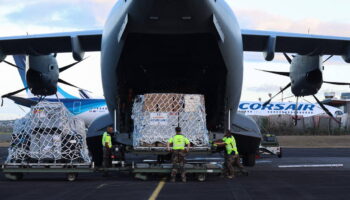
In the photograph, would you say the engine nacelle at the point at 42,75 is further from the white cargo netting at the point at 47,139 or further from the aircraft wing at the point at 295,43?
the aircraft wing at the point at 295,43

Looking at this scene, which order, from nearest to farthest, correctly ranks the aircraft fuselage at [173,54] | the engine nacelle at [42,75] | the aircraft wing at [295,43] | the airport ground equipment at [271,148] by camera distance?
the aircraft fuselage at [173,54] < the aircraft wing at [295,43] < the engine nacelle at [42,75] < the airport ground equipment at [271,148]

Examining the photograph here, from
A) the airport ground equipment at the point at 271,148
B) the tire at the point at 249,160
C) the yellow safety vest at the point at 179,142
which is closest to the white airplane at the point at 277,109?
the airport ground equipment at the point at 271,148

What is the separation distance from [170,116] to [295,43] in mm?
4268

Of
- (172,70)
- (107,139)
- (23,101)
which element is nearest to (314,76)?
(172,70)

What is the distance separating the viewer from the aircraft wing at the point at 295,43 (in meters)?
15.4

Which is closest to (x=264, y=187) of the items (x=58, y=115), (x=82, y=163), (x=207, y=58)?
(x=207, y=58)

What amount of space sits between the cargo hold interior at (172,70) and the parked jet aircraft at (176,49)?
18 mm

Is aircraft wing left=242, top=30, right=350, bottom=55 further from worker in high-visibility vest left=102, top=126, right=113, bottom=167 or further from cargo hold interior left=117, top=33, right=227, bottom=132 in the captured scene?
worker in high-visibility vest left=102, top=126, right=113, bottom=167

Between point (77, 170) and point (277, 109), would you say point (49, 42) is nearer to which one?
point (77, 170)

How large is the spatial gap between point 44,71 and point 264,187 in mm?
7272

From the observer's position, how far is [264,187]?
11727 mm

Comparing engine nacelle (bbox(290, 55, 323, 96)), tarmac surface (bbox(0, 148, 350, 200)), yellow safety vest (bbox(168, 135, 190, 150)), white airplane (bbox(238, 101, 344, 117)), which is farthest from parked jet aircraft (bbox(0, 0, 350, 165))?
white airplane (bbox(238, 101, 344, 117))

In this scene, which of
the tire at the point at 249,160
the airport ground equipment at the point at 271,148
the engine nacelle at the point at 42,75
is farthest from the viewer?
the airport ground equipment at the point at 271,148

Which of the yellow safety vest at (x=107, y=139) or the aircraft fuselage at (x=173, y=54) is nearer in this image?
the aircraft fuselage at (x=173, y=54)
